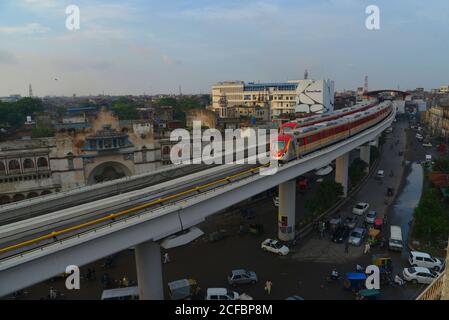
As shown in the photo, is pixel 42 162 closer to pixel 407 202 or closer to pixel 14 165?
pixel 14 165

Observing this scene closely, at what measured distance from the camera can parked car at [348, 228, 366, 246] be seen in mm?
21297

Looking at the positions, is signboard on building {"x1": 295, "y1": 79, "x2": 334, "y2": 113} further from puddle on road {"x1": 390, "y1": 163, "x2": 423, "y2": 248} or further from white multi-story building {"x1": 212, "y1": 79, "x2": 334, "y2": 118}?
puddle on road {"x1": 390, "y1": 163, "x2": 423, "y2": 248}

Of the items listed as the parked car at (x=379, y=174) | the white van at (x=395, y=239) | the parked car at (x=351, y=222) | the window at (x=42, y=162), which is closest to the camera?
the white van at (x=395, y=239)

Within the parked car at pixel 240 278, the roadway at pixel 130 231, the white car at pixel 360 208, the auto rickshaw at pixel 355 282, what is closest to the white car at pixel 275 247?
the parked car at pixel 240 278

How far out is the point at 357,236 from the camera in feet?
71.6

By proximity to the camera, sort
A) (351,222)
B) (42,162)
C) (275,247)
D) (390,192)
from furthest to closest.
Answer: (390,192)
(42,162)
(351,222)
(275,247)

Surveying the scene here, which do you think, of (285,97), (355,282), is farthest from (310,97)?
(355,282)

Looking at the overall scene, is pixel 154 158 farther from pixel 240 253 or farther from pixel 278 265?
pixel 278 265

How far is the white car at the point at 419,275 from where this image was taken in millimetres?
16578

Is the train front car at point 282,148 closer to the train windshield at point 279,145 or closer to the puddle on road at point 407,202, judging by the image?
the train windshield at point 279,145

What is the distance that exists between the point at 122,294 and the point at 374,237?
50.6 ft

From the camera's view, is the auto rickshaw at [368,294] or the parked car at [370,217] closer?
the auto rickshaw at [368,294]

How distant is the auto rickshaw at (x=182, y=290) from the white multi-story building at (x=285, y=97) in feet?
149
